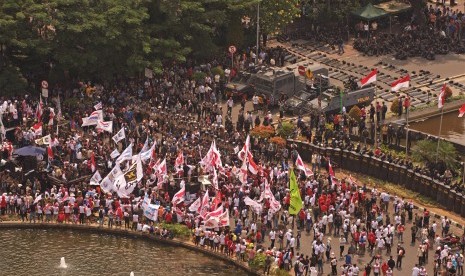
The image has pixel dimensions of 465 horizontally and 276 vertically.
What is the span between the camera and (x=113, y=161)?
106125 mm

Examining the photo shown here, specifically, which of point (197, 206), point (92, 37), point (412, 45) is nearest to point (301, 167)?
point (197, 206)

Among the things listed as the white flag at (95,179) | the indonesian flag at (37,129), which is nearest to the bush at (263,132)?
the white flag at (95,179)

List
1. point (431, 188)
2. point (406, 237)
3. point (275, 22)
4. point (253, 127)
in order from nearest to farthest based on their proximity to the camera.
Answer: point (406, 237)
point (431, 188)
point (253, 127)
point (275, 22)

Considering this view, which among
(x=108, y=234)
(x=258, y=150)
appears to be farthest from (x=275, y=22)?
(x=108, y=234)

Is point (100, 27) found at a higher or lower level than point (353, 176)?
higher

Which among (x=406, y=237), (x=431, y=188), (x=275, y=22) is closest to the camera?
(x=406, y=237)

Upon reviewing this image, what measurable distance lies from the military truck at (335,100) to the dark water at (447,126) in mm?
4904

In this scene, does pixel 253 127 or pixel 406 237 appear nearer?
pixel 406 237

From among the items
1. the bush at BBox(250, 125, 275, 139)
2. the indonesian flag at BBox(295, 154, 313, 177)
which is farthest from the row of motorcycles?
the indonesian flag at BBox(295, 154, 313, 177)

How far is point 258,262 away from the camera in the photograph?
94.9m

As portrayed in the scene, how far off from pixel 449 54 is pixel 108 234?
159 feet

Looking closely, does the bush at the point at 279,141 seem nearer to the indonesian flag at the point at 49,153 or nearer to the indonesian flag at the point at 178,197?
the indonesian flag at the point at 178,197

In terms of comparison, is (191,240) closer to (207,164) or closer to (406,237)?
(207,164)

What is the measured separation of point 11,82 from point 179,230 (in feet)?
86.3
